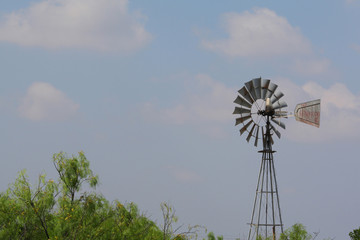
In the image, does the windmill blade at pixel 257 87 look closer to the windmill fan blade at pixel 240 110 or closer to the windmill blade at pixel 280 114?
the windmill fan blade at pixel 240 110

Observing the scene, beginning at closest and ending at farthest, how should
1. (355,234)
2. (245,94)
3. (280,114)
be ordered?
(245,94) → (280,114) → (355,234)

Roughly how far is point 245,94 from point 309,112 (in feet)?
8.95

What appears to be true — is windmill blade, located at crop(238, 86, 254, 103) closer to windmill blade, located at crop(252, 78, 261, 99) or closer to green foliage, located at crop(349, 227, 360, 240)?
windmill blade, located at crop(252, 78, 261, 99)

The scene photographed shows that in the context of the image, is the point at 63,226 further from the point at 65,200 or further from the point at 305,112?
the point at 305,112

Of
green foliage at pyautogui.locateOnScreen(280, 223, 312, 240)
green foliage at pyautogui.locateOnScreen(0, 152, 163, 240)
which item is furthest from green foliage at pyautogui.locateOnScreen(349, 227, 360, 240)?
green foliage at pyautogui.locateOnScreen(0, 152, 163, 240)

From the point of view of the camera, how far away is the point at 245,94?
2312 cm

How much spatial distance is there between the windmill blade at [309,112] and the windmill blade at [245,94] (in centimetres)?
196

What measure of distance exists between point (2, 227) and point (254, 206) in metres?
10.1

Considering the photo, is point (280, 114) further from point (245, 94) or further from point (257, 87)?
point (245, 94)

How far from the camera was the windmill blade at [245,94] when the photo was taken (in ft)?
75.7

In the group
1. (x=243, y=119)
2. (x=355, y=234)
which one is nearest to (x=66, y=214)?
(x=243, y=119)

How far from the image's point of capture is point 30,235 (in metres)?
18.3

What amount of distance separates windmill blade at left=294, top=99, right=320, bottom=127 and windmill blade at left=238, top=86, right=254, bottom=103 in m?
1.96

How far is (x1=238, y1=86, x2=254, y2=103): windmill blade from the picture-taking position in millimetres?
23062
